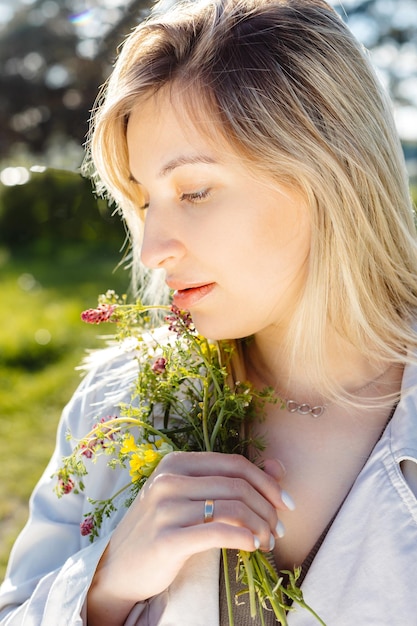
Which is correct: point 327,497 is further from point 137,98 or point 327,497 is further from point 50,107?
point 50,107

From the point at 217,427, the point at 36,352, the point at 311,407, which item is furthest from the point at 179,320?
the point at 36,352

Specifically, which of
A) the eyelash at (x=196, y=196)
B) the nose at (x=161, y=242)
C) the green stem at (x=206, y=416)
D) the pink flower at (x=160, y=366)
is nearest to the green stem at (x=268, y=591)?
the green stem at (x=206, y=416)

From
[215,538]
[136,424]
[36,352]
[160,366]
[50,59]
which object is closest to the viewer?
[215,538]

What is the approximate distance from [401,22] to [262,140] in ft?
30.1

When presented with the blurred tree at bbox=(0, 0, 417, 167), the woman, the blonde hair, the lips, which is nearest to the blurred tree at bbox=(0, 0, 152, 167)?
the blurred tree at bbox=(0, 0, 417, 167)

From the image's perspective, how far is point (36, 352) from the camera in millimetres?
5797

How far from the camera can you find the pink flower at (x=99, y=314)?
5.69ft

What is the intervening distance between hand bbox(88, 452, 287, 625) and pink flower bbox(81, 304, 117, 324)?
0.39 meters

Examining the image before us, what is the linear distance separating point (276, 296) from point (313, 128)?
0.42 meters

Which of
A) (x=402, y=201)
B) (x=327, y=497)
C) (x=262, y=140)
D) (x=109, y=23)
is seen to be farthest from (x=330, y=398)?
(x=109, y=23)

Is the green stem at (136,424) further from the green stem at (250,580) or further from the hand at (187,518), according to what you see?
the green stem at (250,580)

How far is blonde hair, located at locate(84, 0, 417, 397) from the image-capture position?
5.54 feet

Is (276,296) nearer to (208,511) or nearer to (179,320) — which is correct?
(179,320)

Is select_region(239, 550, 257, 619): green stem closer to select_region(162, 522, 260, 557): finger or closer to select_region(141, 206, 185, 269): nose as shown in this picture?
select_region(162, 522, 260, 557): finger
